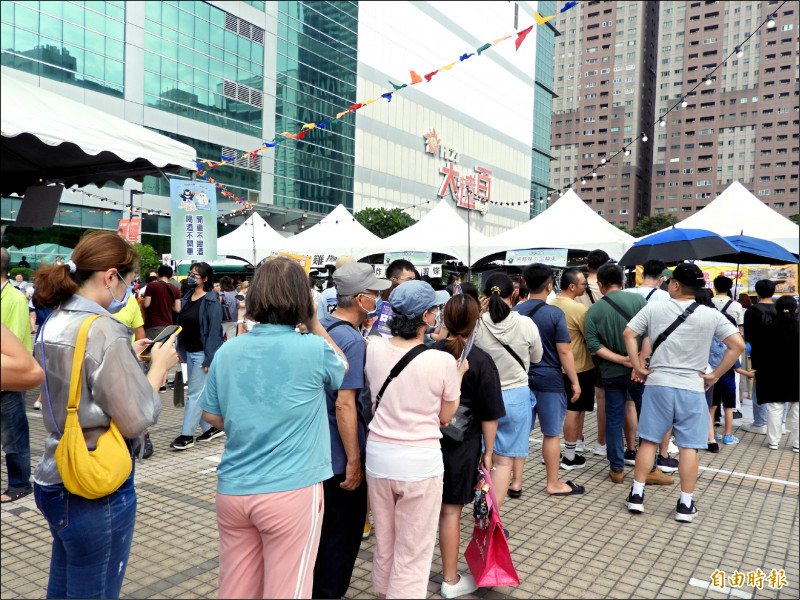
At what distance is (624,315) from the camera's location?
518 cm

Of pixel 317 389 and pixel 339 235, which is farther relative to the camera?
pixel 339 235

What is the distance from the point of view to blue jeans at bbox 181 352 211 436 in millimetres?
5941

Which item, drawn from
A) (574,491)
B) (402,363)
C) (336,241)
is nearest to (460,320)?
(402,363)

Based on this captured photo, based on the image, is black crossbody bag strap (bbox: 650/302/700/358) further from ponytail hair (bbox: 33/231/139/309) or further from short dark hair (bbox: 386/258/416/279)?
ponytail hair (bbox: 33/231/139/309)

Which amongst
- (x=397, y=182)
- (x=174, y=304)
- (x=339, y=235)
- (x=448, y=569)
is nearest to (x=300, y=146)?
(x=397, y=182)

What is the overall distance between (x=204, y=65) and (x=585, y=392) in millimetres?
34535

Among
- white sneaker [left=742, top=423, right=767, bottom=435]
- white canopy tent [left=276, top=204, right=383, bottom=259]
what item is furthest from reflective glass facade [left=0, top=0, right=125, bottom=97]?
white sneaker [left=742, top=423, right=767, bottom=435]

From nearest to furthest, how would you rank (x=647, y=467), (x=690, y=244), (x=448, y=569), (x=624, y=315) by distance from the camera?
(x=448, y=569) → (x=647, y=467) → (x=624, y=315) → (x=690, y=244)

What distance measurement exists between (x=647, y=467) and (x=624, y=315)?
4.58 feet

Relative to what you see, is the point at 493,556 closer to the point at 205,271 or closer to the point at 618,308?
the point at 618,308

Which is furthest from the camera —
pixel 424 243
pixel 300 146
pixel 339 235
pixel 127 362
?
pixel 300 146

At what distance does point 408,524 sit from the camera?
263 cm

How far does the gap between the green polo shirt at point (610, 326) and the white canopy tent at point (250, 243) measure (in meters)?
10.8

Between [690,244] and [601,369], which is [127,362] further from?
[690,244]
